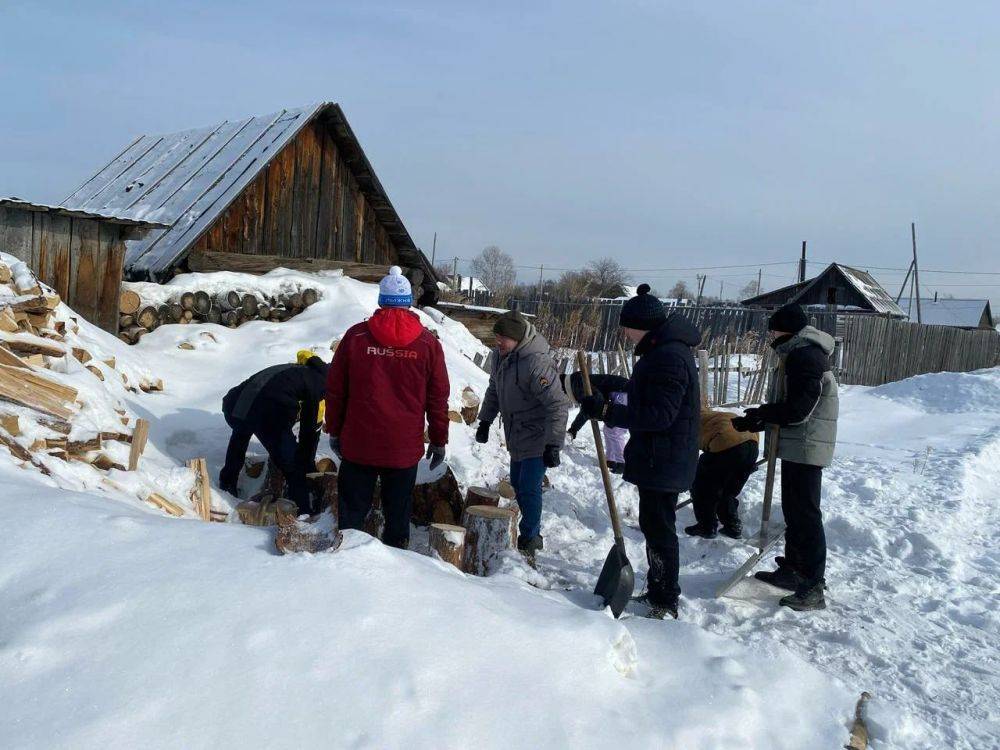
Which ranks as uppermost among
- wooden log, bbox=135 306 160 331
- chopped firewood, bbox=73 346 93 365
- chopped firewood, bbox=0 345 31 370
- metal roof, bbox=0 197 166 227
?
metal roof, bbox=0 197 166 227

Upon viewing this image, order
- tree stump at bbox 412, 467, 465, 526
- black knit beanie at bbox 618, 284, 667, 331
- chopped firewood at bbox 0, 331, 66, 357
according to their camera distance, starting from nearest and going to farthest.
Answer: black knit beanie at bbox 618, 284, 667, 331 < chopped firewood at bbox 0, 331, 66, 357 < tree stump at bbox 412, 467, 465, 526

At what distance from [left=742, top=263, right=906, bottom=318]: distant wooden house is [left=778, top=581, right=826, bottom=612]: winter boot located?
25.1 metres

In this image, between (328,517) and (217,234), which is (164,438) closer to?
(328,517)

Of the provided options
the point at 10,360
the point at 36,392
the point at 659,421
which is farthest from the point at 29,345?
the point at 659,421

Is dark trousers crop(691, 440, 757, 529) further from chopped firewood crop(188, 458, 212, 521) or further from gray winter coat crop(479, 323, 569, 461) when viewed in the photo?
chopped firewood crop(188, 458, 212, 521)

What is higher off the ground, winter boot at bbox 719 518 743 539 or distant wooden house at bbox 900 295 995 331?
distant wooden house at bbox 900 295 995 331

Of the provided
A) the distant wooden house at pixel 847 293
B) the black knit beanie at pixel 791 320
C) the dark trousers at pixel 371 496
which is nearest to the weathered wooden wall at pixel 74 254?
the dark trousers at pixel 371 496

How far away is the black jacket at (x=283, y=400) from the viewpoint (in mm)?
4914

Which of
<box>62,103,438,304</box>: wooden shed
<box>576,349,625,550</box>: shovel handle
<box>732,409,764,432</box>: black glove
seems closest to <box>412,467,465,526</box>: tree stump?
<box>576,349,625,550</box>: shovel handle

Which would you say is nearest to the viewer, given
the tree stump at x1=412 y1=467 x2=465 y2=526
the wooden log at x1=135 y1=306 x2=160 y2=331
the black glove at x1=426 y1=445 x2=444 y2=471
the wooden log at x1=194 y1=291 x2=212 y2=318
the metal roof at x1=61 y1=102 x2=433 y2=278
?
the black glove at x1=426 y1=445 x2=444 y2=471

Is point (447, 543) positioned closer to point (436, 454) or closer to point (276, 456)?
point (436, 454)

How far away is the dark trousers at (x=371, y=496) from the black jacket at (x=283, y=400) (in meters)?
1.17

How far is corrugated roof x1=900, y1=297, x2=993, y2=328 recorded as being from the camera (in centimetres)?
3953

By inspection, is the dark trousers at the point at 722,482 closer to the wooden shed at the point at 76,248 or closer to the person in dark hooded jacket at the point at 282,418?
the person in dark hooded jacket at the point at 282,418
